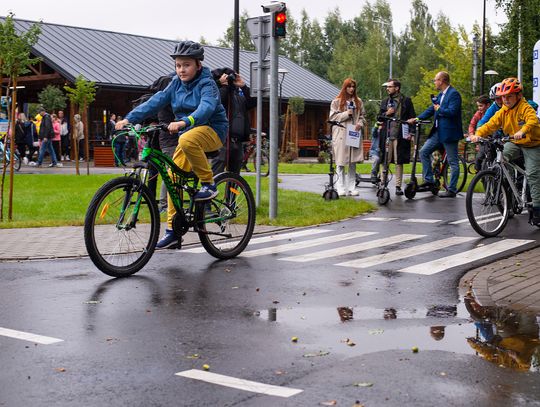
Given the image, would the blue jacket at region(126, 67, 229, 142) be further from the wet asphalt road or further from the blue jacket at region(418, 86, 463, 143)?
the blue jacket at region(418, 86, 463, 143)

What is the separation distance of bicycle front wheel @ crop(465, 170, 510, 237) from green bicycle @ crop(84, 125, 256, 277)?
2.82 m

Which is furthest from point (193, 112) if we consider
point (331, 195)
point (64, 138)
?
point (64, 138)

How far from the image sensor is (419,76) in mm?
96000

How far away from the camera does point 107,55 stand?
44281 millimetres

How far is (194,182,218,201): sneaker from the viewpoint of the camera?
28.5 feet

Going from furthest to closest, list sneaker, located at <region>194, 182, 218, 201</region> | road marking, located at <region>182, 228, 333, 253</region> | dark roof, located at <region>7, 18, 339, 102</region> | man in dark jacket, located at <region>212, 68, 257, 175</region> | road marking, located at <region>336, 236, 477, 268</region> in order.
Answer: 1. dark roof, located at <region>7, 18, 339, 102</region>
2. man in dark jacket, located at <region>212, 68, 257, 175</region>
3. road marking, located at <region>182, 228, 333, 253</region>
4. road marking, located at <region>336, 236, 477, 268</region>
5. sneaker, located at <region>194, 182, 218, 201</region>

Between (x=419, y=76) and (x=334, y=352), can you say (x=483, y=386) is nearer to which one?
(x=334, y=352)

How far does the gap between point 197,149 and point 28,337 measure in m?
3.18

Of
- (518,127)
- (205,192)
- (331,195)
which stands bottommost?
(331,195)

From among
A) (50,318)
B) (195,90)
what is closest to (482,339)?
(50,318)

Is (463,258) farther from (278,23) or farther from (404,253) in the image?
(278,23)

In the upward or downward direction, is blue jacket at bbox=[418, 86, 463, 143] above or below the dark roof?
below

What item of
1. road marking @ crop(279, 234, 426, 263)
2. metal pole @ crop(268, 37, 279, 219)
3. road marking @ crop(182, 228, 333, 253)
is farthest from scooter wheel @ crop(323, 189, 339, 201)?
road marking @ crop(279, 234, 426, 263)

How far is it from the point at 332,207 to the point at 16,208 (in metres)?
5.22
